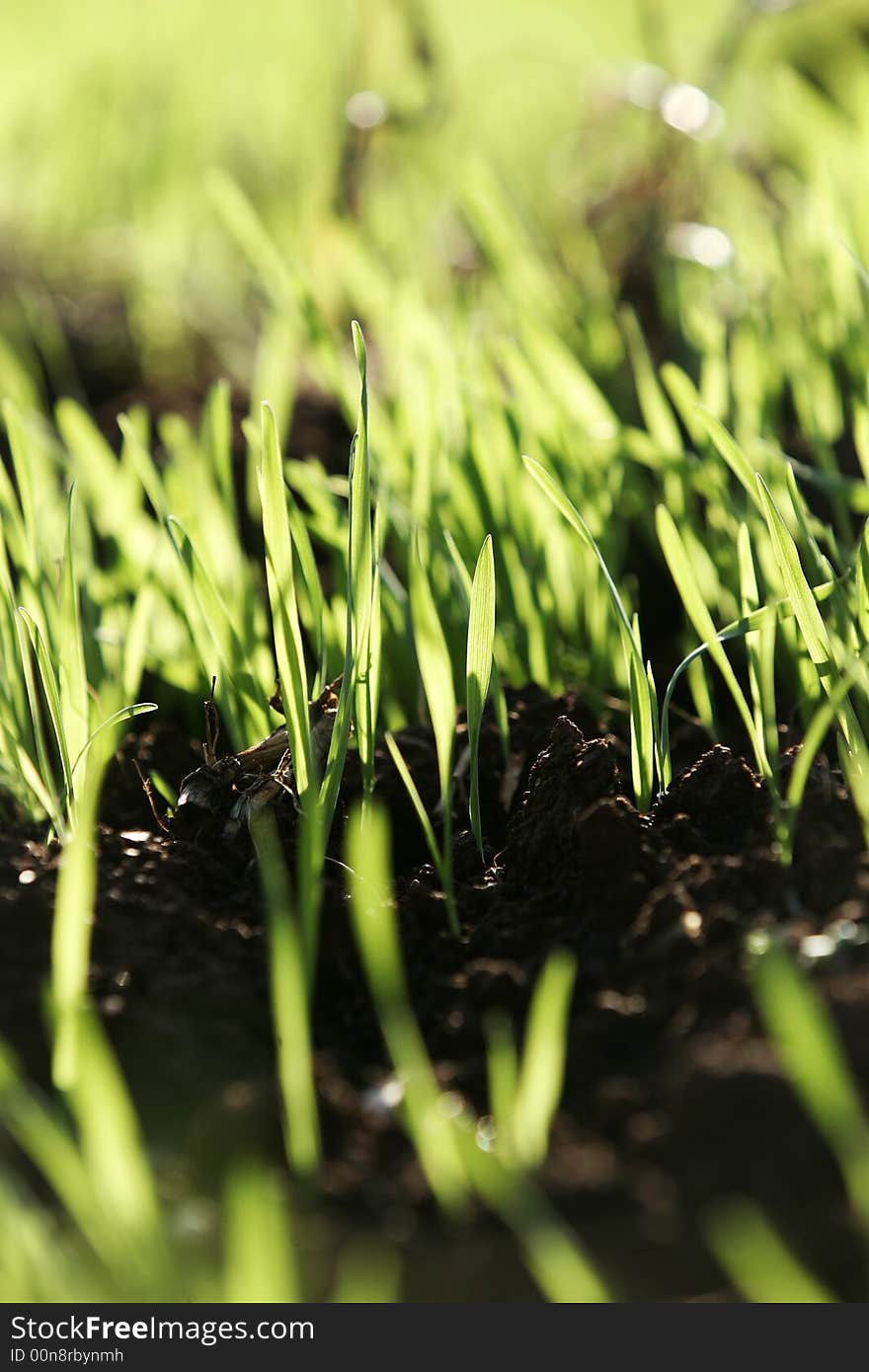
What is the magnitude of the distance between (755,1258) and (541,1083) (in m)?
0.13

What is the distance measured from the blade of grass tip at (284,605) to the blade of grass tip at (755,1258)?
0.37 m

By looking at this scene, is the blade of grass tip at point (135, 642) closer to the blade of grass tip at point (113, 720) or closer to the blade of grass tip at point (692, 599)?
the blade of grass tip at point (113, 720)

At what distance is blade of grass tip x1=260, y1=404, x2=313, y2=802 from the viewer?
0.80 m

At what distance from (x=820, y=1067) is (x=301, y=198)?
6.78 ft

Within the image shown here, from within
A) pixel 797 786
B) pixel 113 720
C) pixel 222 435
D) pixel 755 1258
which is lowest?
pixel 755 1258

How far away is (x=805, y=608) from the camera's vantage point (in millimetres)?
807

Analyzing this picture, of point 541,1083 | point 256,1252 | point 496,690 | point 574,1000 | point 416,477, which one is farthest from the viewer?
point 416,477

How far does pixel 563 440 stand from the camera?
1.17 meters

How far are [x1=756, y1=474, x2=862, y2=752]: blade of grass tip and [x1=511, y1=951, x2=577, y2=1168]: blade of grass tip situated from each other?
30cm

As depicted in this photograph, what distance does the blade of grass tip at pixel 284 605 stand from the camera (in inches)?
31.5

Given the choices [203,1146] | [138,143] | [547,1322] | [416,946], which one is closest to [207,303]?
[138,143]

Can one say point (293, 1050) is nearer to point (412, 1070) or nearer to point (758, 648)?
point (412, 1070)

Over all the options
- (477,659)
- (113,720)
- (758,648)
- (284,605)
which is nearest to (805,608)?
(758,648)

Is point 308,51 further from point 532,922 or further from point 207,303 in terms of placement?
point 532,922
